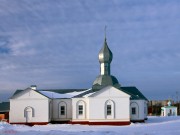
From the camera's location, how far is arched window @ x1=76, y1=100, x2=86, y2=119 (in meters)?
37.0

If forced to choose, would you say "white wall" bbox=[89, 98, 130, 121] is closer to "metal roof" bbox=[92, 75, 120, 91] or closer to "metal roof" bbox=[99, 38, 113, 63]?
"metal roof" bbox=[92, 75, 120, 91]

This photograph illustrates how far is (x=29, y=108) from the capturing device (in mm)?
37125

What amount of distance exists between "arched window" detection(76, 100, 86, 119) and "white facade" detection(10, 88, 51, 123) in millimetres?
3144

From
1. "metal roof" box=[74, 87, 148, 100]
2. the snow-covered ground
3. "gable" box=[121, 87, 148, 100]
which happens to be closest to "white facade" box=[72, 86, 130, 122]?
"metal roof" box=[74, 87, 148, 100]

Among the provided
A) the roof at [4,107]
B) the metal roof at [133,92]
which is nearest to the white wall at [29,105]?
the metal roof at [133,92]

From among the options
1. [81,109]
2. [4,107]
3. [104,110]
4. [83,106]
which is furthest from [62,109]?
[4,107]

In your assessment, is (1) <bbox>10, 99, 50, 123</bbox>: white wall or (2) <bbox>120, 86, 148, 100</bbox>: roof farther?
(2) <bbox>120, 86, 148, 100</bbox>: roof

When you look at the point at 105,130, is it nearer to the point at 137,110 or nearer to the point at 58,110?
the point at 137,110

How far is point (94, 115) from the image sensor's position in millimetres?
35875

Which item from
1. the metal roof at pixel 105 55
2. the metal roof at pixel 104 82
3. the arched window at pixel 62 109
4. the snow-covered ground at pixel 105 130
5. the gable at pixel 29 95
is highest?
the metal roof at pixel 105 55

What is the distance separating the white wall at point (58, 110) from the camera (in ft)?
127

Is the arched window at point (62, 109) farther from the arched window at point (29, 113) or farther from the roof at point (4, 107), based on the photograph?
the roof at point (4, 107)

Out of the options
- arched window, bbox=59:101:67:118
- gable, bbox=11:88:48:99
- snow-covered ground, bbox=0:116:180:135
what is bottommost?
snow-covered ground, bbox=0:116:180:135

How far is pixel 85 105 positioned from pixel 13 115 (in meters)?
7.75
